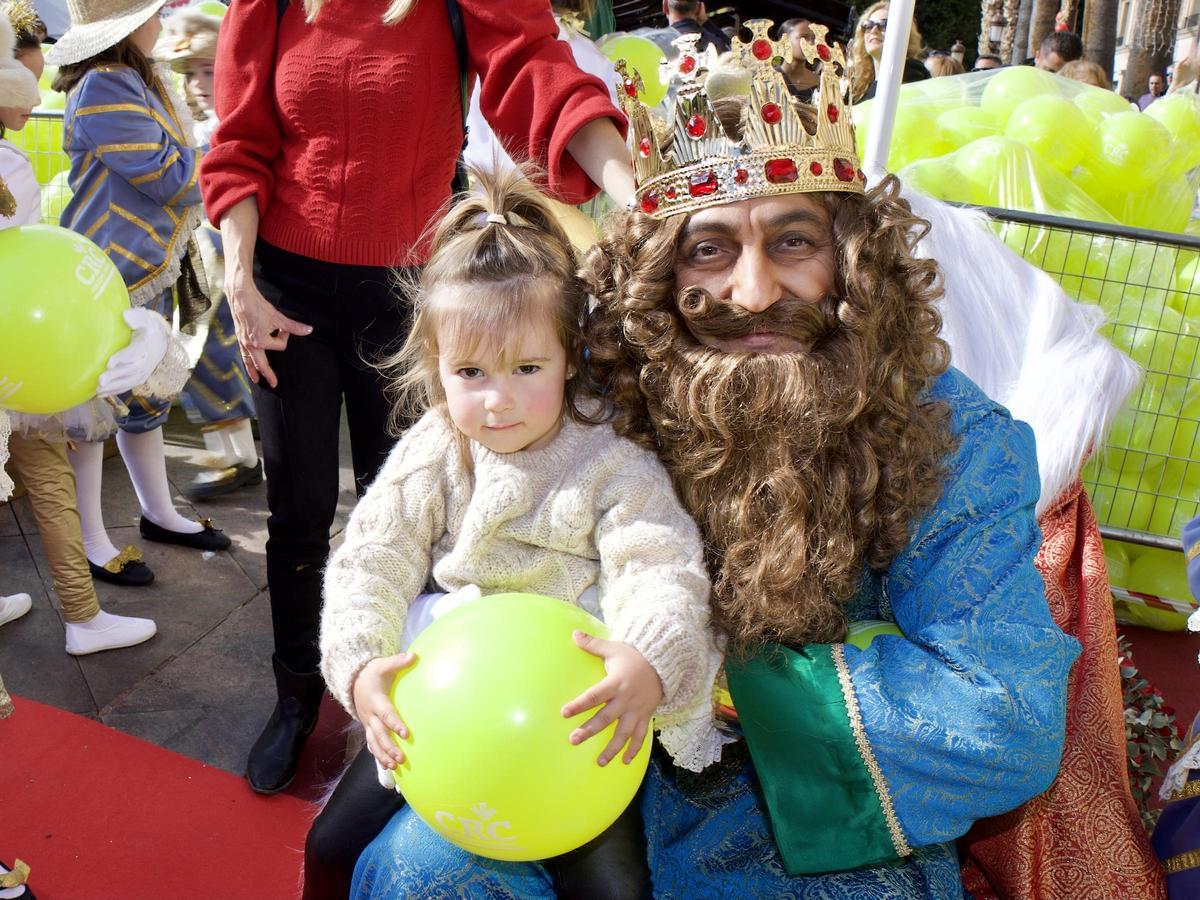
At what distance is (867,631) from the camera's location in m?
1.80

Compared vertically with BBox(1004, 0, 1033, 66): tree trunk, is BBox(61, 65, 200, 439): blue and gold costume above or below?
above

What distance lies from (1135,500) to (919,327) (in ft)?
7.81

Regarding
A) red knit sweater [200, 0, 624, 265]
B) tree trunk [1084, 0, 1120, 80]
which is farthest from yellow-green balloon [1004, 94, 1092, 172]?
tree trunk [1084, 0, 1120, 80]

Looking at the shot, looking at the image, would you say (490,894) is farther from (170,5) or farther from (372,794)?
(170,5)

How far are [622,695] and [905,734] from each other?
1.55ft

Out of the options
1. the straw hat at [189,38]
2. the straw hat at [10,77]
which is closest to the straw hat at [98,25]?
the straw hat at [189,38]

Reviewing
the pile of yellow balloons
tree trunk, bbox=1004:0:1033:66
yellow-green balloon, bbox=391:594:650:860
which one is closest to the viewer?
yellow-green balloon, bbox=391:594:650:860

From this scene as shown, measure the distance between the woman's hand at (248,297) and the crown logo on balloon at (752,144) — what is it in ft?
3.17

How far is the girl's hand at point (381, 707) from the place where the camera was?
5.02 ft

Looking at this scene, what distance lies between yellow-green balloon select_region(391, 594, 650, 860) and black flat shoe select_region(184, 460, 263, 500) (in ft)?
12.0

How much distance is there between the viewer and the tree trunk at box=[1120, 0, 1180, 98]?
38.8ft

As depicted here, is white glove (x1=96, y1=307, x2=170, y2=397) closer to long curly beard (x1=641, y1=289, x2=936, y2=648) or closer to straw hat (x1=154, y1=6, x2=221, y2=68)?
long curly beard (x1=641, y1=289, x2=936, y2=648)

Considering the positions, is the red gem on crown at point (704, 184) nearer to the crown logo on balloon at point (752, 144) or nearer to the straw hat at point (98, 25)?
the crown logo on balloon at point (752, 144)

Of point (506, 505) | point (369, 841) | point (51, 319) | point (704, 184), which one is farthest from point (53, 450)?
point (704, 184)
